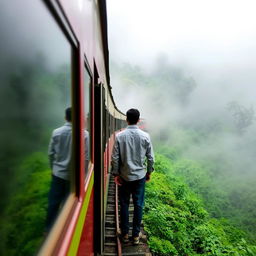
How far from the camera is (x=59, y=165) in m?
1.17

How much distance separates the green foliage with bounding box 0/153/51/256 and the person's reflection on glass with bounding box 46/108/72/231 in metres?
0.07

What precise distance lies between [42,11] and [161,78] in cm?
7484

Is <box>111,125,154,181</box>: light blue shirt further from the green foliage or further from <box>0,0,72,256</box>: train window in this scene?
the green foliage

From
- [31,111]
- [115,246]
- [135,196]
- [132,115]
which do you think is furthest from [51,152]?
[115,246]

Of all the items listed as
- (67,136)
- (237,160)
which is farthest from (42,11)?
(237,160)

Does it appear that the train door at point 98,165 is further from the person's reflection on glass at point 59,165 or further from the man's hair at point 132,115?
the person's reflection on glass at point 59,165

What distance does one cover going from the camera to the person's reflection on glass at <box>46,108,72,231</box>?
1.05 m

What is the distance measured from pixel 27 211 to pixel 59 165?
38 centimetres

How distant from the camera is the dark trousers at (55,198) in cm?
104

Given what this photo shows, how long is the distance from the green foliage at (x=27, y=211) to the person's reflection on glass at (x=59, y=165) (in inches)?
2.9

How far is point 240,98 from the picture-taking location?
6969 centimetres

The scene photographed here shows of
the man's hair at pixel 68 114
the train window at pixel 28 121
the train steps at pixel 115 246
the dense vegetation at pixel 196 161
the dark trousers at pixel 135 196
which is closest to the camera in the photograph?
the train window at pixel 28 121

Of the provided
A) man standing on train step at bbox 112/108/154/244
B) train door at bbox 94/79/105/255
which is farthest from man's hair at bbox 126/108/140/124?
train door at bbox 94/79/105/255

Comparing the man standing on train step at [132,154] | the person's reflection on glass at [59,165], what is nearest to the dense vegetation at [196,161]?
the man standing on train step at [132,154]
